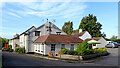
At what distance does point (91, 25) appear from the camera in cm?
6506

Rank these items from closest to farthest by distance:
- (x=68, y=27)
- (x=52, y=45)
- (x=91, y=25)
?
1. (x=52, y=45)
2. (x=91, y=25)
3. (x=68, y=27)

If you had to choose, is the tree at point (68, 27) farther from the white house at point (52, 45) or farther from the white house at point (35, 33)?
the white house at point (52, 45)

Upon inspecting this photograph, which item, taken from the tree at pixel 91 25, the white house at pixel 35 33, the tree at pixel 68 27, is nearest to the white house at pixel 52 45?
the white house at pixel 35 33

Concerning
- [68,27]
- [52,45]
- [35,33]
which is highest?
[68,27]

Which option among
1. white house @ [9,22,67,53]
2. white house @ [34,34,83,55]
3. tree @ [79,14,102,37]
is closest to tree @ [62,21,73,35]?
tree @ [79,14,102,37]

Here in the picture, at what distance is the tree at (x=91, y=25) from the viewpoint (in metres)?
64.6

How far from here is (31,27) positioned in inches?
1447

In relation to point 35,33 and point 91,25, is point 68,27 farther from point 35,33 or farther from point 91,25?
point 35,33

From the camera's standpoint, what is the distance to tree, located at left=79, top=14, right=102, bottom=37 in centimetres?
6456

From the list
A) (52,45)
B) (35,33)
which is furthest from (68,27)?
(52,45)

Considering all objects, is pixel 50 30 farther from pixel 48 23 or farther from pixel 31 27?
pixel 31 27

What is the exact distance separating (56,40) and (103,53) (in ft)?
32.1

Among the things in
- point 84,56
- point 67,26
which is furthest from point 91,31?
point 84,56

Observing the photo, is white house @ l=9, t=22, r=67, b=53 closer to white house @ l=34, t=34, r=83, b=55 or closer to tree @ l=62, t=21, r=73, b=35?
white house @ l=34, t=34, r=83, b=55
